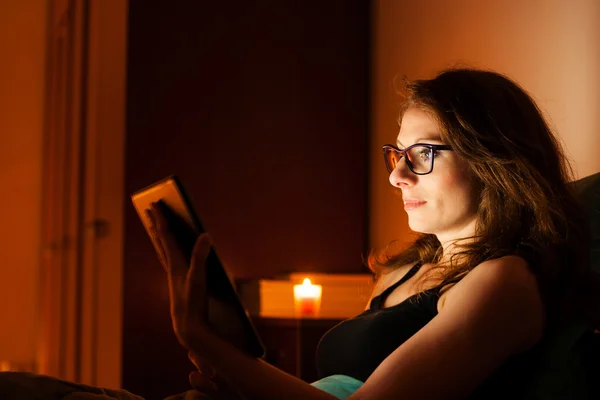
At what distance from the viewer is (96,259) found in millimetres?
2668

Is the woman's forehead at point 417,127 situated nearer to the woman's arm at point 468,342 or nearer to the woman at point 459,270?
the woman at point 459,270

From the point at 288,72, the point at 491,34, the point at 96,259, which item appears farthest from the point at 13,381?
the point at 288,72

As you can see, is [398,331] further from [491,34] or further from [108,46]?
[108,46]

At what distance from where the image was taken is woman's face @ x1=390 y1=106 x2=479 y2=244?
1.29 meters

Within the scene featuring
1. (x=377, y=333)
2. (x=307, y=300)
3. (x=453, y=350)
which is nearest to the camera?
(x=453, y=350)

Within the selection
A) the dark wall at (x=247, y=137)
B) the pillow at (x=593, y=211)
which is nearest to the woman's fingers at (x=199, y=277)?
the pillow at (x=593, y=211)

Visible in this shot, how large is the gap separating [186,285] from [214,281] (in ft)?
0.14

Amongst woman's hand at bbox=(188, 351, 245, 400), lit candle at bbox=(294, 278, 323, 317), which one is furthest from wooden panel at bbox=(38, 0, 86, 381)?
woman's hand at bbox=(188, 351, 245, 400)

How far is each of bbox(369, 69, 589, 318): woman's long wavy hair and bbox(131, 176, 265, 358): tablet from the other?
1.21ft

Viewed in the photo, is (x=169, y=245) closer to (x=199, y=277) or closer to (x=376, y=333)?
(x=199, y=277)

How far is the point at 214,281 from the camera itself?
1.14m

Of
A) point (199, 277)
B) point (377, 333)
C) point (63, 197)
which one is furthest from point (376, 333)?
point (63, 197)

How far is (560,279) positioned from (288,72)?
5.95ft

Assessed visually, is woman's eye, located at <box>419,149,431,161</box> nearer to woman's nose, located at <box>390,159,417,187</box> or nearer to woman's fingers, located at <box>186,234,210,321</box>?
woman's nose, located at <box>390,159,417,187</box>
